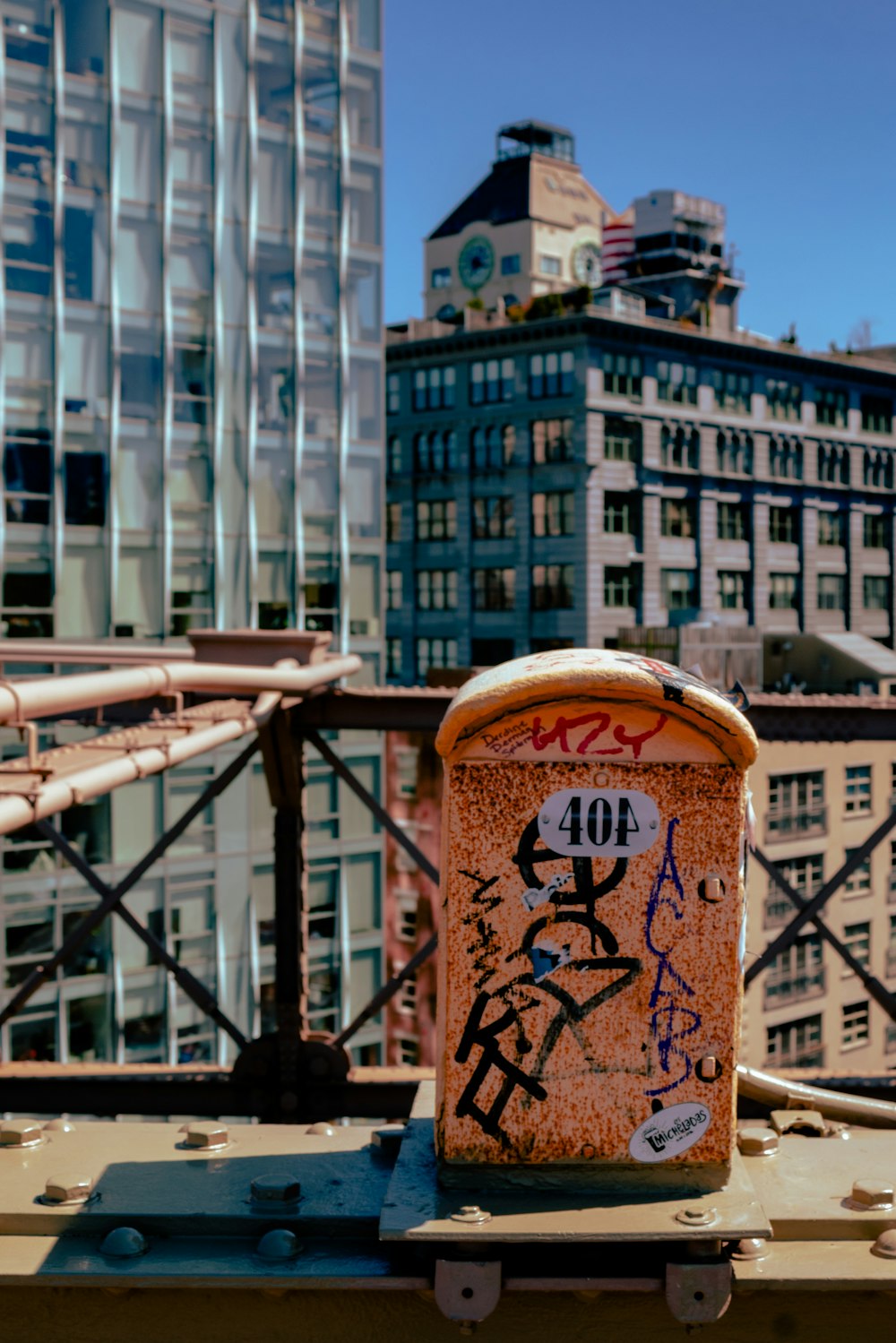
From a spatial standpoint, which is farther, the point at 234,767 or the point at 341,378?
the point at 341,378

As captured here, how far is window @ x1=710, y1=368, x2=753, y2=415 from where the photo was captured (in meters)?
92.1

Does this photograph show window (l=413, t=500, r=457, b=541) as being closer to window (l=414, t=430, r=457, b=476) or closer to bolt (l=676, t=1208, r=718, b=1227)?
window (l=414, t=430, r=457, b=476)

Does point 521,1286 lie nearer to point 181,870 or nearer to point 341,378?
point 181,870

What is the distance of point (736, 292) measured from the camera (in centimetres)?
10262

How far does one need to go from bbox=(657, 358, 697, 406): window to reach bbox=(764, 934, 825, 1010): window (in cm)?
3514

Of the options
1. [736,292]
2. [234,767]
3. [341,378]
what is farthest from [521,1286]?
[736,292]

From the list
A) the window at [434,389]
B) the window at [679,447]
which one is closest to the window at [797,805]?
the window at [679,447]

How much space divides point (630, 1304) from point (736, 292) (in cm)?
10378

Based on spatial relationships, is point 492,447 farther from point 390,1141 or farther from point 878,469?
point 390,1141

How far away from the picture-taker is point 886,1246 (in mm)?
4020

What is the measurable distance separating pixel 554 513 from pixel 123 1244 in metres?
83.0

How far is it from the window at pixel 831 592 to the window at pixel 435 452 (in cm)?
2526

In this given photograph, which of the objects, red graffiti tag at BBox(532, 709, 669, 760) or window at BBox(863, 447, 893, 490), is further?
window at BBox(863, 447, 893, 490)

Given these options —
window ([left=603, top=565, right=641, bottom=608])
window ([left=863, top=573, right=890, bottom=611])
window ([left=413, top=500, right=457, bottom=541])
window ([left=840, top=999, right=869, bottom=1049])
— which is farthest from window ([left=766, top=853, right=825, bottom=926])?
window ([left=863, top=573, right=890, bottom=611])
